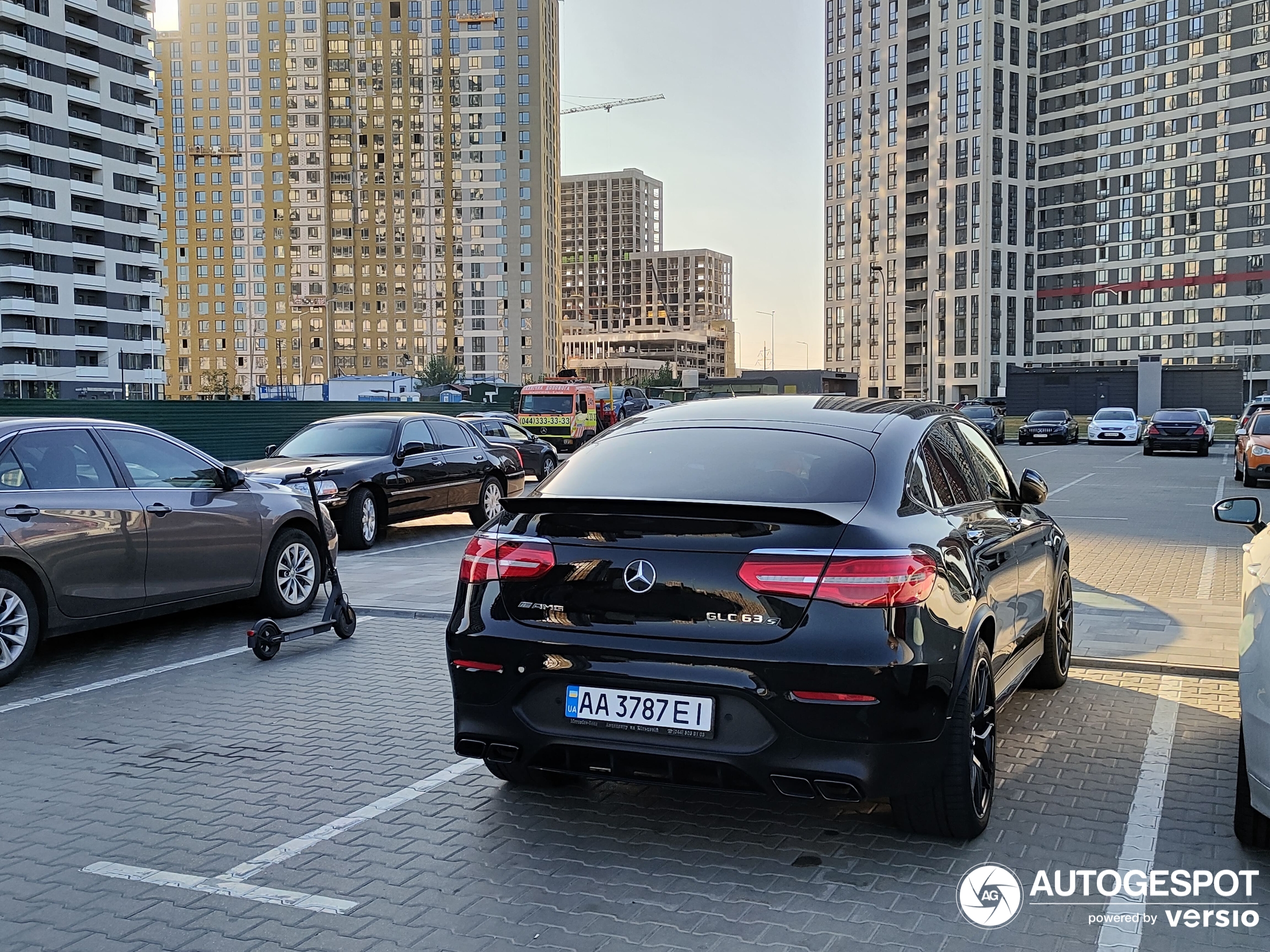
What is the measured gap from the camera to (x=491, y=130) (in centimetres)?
14838

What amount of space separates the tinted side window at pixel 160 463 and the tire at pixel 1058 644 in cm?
577

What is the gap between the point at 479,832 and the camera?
433 cm

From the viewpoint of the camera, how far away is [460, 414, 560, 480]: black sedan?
23.4 m

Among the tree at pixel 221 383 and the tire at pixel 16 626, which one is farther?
the tree at pixel 221 383

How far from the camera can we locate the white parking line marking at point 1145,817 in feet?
11.3

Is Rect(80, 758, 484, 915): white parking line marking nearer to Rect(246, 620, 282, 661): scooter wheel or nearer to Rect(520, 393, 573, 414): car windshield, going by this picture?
Rect(246, 620, 282, 661): scooter wheel

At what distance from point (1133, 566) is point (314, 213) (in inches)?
6137

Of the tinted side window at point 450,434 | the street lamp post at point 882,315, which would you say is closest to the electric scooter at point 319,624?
the tinted side window at point 450,434

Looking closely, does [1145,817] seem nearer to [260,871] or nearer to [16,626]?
[260,871]

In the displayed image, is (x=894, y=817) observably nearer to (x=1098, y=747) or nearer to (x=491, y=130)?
(x=1098, y=747)

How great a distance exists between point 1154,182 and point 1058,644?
122m

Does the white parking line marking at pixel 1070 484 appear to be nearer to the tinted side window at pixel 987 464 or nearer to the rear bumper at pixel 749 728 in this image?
the tinted side window at pixel 987 464

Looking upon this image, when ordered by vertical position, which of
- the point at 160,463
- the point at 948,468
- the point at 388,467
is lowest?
the point at 388,467

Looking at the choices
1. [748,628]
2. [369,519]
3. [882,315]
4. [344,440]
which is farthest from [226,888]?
[882,315]
